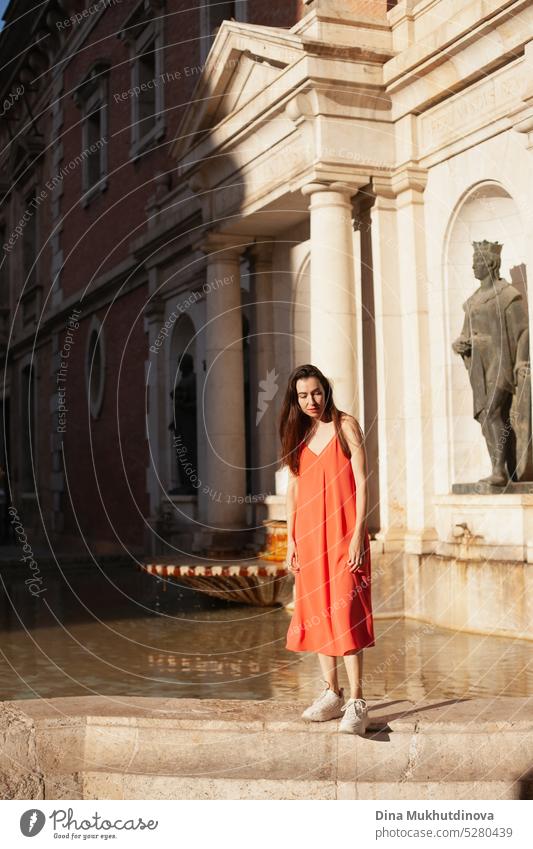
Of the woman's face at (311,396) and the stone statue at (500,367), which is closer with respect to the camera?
the woman's face at (311,396)

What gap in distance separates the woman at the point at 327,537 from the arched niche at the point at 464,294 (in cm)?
545

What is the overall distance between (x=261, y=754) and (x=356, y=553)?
3.38 feet

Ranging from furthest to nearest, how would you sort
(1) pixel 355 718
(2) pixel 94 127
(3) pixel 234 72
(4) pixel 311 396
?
(2) pixel 94 127 → (3) pixel 234 72 → (4) pixel 311 396 → (1) pixel 355 718

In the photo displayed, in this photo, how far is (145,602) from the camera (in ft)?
41.7

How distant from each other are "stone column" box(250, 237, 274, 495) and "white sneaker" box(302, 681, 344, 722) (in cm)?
891

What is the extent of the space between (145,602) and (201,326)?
16.6 ft

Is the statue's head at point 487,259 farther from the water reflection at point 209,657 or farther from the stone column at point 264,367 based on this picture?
the stone column at point 264,367

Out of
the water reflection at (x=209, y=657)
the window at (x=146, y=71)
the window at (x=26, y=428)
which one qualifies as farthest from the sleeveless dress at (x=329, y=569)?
the window at (x=26, y=428)

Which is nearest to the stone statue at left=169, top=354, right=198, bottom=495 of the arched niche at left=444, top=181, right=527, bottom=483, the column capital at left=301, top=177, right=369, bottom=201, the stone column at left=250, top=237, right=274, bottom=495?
the stone column at left=250, top=237, right=274, bottom=495

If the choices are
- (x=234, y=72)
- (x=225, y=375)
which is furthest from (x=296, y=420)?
(x=234, y=72)

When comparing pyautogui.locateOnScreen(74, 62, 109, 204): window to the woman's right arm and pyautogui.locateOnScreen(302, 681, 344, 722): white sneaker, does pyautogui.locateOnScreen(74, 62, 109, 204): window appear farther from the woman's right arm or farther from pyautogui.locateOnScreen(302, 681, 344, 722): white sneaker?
pyautogui.locateOnScreen(302, 681, 344, 722): white sneaker

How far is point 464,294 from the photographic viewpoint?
10891 mm

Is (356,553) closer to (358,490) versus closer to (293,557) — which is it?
(358,490)

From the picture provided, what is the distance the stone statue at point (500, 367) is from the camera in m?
9.76
